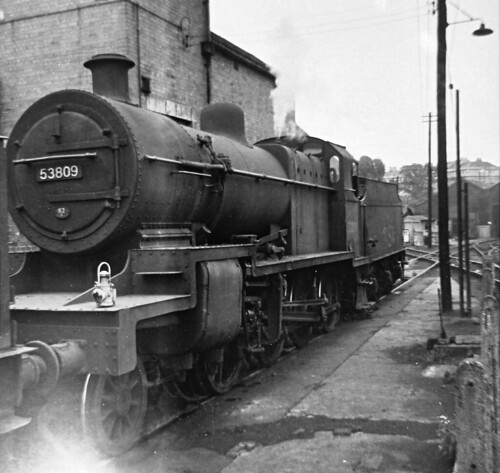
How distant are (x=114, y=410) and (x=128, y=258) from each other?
48.3 inches

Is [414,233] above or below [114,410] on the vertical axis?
above

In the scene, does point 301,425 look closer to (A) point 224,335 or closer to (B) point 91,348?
→ (A) point 224,335

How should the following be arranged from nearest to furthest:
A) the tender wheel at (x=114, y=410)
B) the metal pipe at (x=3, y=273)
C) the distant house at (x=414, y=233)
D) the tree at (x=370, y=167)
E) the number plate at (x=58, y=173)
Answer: the metal pipe at (x=3, y=273) → the tender wheel at (x=114, y=410) → the number plate at (x=58, y=173) → the distant house at (x=414, y=233) → the tree at (x=370, y=167)

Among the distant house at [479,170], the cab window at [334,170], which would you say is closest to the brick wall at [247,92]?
the cab window at [334,170]

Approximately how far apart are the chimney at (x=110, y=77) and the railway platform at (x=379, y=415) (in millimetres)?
3413

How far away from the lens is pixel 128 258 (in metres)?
5.14

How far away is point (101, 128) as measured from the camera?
5.24 metres

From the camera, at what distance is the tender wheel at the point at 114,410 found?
439cm

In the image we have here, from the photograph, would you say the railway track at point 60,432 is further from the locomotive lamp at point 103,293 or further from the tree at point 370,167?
the tree at point 370,167

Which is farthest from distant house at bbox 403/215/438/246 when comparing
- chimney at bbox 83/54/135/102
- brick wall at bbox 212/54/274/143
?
chimney at bbox 83/54/135/102

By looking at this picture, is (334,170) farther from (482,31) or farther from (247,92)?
(247,92)

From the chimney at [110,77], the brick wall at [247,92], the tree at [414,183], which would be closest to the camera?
the chimney at [110,77]

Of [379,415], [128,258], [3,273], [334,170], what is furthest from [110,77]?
[334,170]

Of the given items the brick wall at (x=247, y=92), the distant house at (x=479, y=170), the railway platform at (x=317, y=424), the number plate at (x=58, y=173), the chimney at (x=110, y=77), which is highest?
the distant house at (x=479, y=170)
